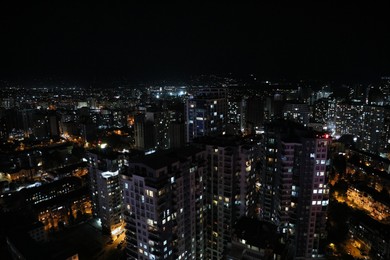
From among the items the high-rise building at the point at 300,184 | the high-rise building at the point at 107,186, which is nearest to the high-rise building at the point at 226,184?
the high-rise building at the point at 300,184

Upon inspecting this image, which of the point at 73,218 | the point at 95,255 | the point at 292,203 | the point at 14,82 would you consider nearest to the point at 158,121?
the point at 73,218

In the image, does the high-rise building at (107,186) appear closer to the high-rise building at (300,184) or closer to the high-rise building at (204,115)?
the high-rise building at (204,115)

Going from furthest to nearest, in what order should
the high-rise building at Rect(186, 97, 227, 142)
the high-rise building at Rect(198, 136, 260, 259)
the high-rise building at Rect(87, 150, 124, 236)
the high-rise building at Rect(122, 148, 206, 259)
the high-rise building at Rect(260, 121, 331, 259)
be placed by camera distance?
the high-rise building at Rect(186, 97, 227, 142)
the high-rise building at Rect(87, 150, 124, 236)
the high-rise building at Rect(198, 136, 260, 259)
the high-rise building at Rect(260, 121, 331, 259)
the high-rise building at Rect(122, 148, 206, 259)

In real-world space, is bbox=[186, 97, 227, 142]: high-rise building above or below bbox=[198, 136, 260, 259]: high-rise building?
above

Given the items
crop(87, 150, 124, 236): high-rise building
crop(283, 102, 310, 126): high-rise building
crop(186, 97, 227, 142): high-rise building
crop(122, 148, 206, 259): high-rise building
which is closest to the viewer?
crop(122, 148, 206, 259): high-rise building

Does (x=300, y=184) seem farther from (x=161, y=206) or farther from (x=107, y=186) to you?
(x=107, y=186)

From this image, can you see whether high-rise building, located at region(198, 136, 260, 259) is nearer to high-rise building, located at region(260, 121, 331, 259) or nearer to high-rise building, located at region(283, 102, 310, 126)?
high-rise building, located at region(260, 121, 331, 259)

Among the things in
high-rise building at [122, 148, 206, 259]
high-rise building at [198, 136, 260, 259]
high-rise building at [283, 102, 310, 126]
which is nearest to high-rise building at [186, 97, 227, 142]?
high-rise building at [198, 136, 260, 259]

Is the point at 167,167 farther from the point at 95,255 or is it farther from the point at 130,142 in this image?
the point at 130,142
